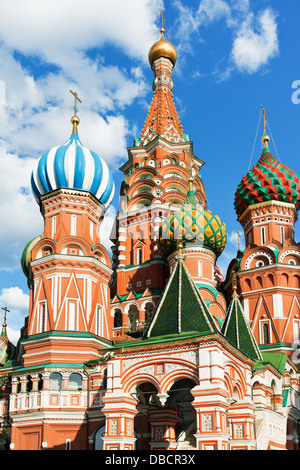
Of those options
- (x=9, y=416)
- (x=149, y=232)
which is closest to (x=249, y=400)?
(x=9, y=416)

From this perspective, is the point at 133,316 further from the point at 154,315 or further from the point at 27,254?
the point at 154,315

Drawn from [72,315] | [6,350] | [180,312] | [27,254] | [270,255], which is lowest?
[180,312]

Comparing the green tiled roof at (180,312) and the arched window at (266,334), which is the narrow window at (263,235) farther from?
the green tiled roof at (180,312)

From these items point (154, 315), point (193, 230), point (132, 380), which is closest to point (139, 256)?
point (193, 230)

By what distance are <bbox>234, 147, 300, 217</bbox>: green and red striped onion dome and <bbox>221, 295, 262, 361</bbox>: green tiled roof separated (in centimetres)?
862

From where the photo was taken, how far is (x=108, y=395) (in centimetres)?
1237

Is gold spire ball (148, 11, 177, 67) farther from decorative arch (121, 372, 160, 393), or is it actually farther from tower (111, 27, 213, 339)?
decorative arch (121, 372, 160, 393)

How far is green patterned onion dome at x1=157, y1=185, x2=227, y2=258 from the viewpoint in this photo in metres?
21.2

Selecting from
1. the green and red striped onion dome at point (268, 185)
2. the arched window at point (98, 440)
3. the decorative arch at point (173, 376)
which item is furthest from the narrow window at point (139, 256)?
the decorative arch at point (173, 376)

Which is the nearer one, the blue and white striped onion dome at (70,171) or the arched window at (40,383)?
the arched window at (40,383)

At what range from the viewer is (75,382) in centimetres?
1805

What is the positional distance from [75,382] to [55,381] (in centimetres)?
61

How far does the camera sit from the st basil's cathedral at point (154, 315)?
40.4 feet

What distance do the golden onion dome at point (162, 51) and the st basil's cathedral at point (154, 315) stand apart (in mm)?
4566
